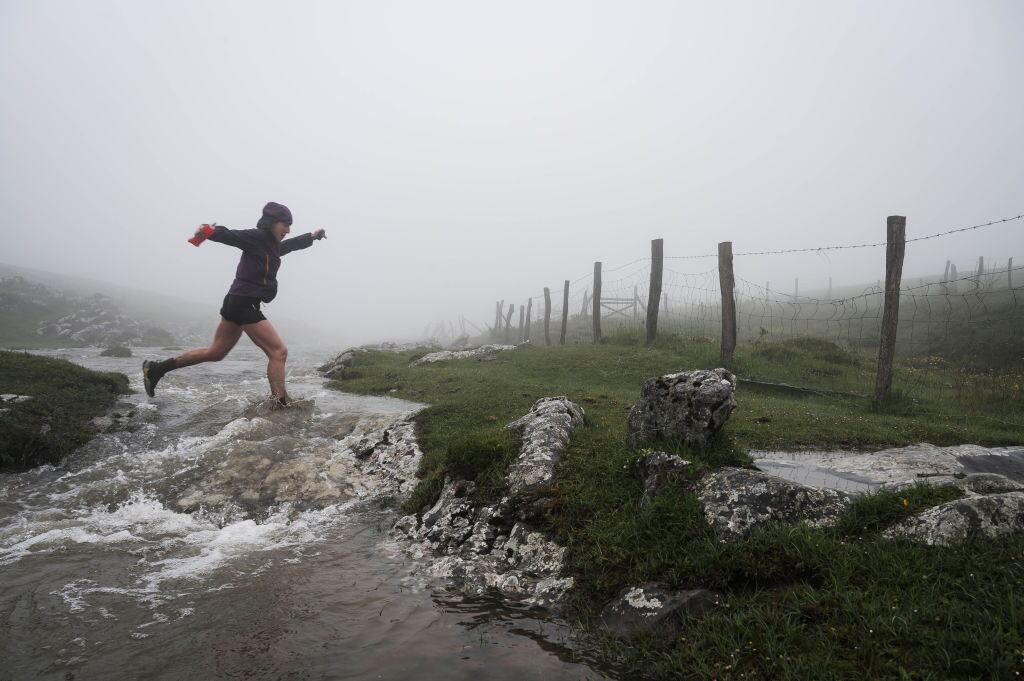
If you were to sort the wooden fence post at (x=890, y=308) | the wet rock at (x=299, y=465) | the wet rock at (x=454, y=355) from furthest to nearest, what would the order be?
1. the wet rock at (x=454, y=355)
2. the wooden fence post at (x=890, y=308)
3. the wet rock at (x=299, y=465)

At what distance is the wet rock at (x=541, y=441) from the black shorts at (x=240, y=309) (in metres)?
5.33

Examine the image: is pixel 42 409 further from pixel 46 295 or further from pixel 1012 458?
pixel 46 295

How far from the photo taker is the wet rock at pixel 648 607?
3932 mm

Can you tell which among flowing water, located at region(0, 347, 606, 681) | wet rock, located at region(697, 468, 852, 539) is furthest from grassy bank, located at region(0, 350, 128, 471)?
wet rock, located at region(697, 468, 852, 539)

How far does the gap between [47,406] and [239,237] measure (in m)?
4.14

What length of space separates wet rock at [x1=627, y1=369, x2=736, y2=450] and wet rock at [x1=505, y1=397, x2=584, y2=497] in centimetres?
96

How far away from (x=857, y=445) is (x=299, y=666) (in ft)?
28.1

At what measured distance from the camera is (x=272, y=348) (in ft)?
32.0

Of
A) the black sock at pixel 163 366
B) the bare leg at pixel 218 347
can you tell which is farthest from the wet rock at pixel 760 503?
the black sock at pixel 163 366

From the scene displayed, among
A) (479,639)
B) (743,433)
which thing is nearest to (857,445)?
(743,433)

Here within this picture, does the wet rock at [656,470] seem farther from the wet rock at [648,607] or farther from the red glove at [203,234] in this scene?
the red glove at [203,234]

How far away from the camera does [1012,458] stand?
749cm

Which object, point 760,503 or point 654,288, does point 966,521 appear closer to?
point 760,503

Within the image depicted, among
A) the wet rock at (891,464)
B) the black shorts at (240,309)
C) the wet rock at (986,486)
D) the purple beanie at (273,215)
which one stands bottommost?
the wet rock at (891,464)
